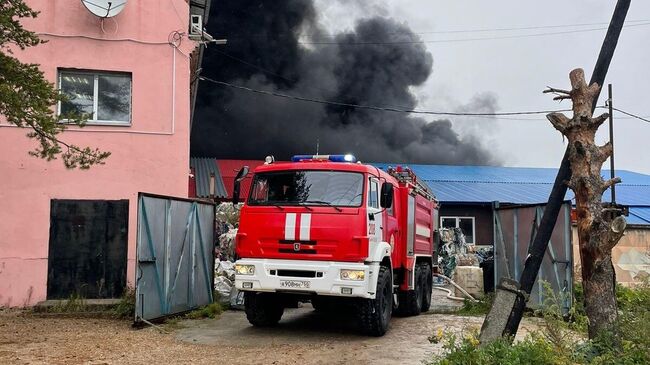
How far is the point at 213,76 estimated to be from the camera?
97.4 ft

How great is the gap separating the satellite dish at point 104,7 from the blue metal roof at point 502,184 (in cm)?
1628

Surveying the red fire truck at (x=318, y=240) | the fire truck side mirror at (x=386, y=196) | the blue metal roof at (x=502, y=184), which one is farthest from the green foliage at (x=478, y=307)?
the blue metal roof at (x=502, y=184)

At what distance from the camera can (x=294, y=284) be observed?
8.27 m

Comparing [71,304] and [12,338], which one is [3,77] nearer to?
[12,338]

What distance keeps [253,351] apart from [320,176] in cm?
275

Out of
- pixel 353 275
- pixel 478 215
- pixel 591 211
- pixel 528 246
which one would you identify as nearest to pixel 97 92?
pixel 353 275

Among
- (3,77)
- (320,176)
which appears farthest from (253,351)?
(3,77)

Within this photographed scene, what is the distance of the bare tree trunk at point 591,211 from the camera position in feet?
18.4

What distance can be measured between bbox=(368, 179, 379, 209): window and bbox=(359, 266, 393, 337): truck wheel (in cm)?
98

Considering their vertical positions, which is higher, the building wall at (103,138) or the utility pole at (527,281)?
the building wall at (103,138)

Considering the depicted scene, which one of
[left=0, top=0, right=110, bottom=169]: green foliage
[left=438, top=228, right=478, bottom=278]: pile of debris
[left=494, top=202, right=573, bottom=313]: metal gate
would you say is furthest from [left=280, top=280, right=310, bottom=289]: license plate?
[left=438, top=228, right=478, bottom=278]: pile of debris

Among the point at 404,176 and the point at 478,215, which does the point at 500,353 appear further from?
the point at 478,215

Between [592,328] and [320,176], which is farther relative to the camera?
[320,176]

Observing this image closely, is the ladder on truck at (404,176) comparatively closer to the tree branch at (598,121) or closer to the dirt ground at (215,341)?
the dirt ground at (215,341)
